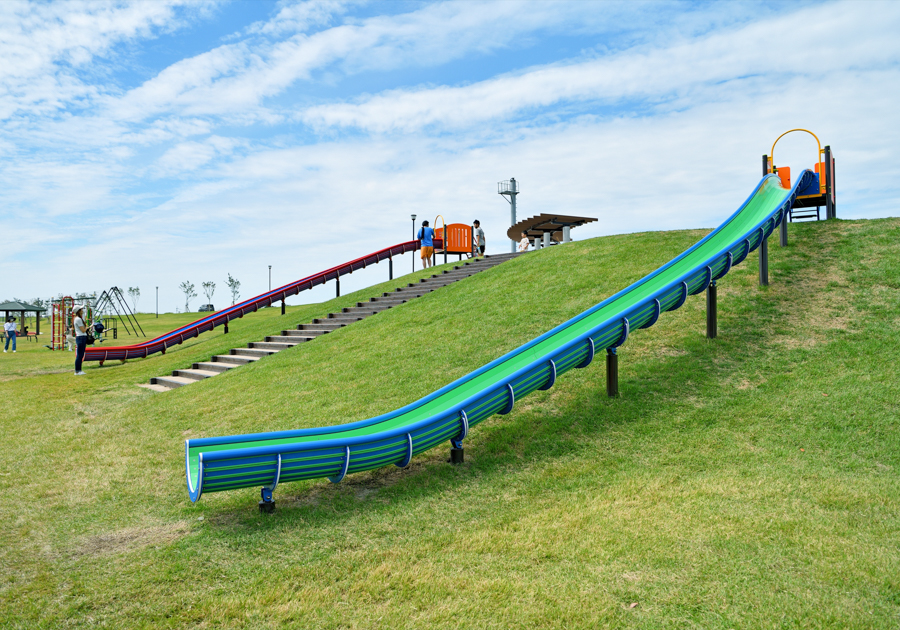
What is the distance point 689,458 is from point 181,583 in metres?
5.78

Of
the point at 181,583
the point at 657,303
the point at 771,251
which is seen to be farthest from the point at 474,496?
the point at 771,251

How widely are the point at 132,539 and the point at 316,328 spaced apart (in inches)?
524

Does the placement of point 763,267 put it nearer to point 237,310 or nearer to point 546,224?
point 546,224

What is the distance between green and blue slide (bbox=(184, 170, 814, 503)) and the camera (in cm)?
578

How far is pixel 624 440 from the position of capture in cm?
789

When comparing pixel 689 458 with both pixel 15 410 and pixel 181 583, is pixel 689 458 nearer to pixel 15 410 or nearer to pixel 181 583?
pixel 181 583

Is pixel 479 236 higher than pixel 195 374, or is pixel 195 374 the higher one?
pixel 479 236

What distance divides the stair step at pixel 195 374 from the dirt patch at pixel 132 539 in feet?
33.6

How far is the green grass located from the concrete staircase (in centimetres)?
241

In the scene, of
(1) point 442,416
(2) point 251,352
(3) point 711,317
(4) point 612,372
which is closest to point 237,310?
(2) point 251,352

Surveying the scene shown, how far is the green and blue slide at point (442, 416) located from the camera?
19.0 ft

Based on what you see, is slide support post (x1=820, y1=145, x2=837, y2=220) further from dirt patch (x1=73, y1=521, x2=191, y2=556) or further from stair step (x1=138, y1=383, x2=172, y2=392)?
stair step (x1=138, y1=383, x2=172, y2=392)

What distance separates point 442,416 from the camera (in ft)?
23.1

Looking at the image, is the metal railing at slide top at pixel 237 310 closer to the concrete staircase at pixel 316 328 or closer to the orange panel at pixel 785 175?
the concrete staircase at pixel 316 328
